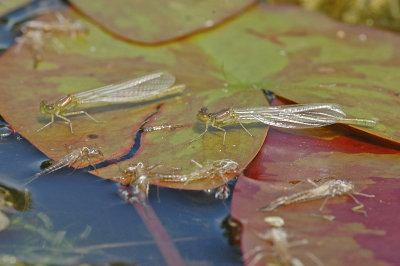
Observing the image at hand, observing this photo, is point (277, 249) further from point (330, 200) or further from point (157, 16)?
point (157, 16)

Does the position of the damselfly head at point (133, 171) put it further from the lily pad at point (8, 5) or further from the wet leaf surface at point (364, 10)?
the wet leaf surface at point (364, 10)

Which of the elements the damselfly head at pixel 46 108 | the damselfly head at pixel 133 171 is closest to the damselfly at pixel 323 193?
the damselfly head at pixel 133 171

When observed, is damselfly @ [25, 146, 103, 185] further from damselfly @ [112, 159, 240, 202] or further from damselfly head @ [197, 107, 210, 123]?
damselfly head @ [197, 107, 210, 123]

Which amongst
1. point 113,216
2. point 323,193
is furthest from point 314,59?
point 113,216

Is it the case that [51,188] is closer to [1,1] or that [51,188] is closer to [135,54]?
[135,54]

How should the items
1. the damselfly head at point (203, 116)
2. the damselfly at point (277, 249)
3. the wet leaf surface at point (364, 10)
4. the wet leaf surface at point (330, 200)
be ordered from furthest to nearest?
1. the wet leaf surface at point (364, 10)
2. the damselfly head at point (203, 116)
3. the wet leaf surface at point (330, 200)
4. the damselfly at point (277, 249)

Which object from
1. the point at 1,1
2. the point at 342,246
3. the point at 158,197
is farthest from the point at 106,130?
the point at 1,1
